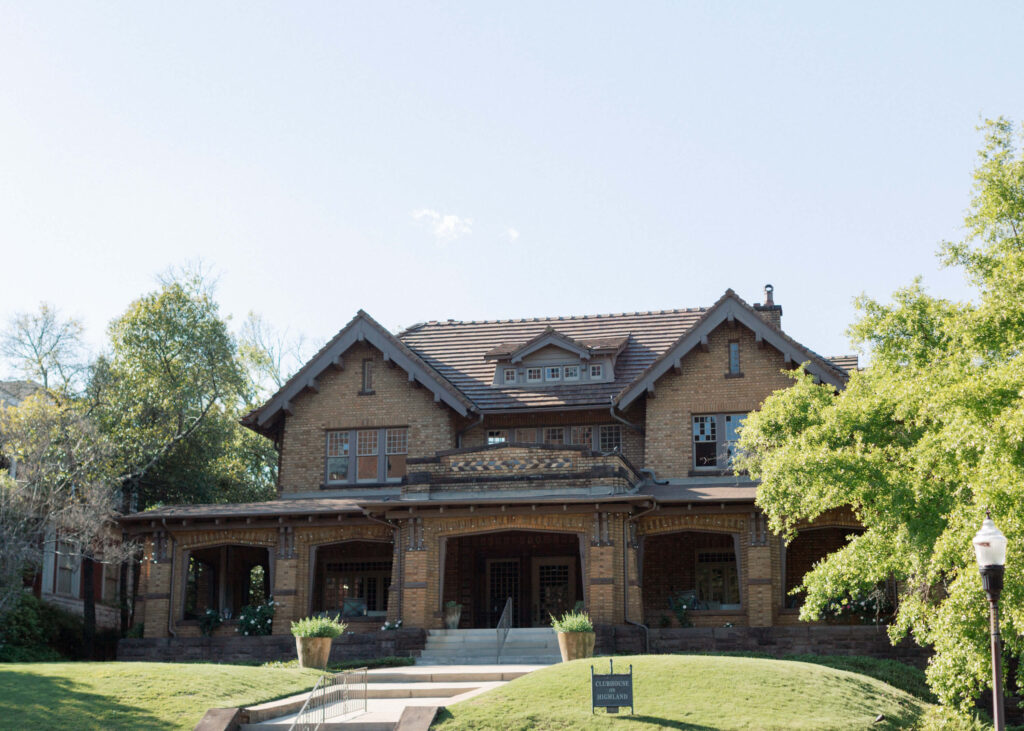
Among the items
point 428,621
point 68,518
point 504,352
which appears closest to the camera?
point 428,621

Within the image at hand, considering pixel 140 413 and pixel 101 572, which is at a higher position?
pixel 140 413

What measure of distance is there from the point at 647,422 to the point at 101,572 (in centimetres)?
2094

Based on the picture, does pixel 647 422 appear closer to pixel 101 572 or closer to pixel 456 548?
pixel 456 548

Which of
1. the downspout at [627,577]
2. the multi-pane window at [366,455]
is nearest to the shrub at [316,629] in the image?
the downspout at [627,577]

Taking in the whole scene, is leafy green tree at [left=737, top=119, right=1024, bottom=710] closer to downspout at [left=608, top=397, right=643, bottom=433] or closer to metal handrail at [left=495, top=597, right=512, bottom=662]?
metal handrail at [left=495, top=597, right=512, bottom=662]

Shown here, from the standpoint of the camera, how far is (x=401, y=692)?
2005cm

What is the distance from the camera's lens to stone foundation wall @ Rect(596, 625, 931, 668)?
2556 centimetres

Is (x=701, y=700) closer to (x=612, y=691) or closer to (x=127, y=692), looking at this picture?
(x=612, y=691)

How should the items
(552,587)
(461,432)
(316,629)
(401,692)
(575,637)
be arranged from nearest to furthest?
(401,692), (575,637), (316,629), (552,587), (461,432)

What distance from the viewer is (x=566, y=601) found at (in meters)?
31.7

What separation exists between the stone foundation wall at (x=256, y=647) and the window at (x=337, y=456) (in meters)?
6.13

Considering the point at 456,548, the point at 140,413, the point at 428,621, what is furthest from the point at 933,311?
the point at 140,413

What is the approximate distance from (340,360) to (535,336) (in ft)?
20.1

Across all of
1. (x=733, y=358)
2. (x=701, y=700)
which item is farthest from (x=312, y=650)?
(x=733, y=358)
